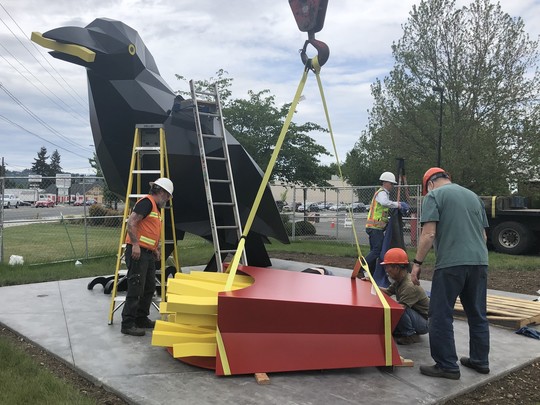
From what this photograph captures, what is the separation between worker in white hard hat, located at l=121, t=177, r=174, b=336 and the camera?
475 centimetres

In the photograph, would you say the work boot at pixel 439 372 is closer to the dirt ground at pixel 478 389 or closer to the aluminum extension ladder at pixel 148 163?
the dirt ground at pixel 478 389

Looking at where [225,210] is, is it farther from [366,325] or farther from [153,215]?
[366,325]

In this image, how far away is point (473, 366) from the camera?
4180 millimetres

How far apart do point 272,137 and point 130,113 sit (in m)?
14.3

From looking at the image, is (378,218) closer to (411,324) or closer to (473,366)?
(411,324)

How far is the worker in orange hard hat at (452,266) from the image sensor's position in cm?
396

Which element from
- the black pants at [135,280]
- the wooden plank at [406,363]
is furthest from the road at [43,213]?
the wooden plank at [406,363]

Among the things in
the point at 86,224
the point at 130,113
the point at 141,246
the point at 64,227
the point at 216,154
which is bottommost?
the point at 64,227

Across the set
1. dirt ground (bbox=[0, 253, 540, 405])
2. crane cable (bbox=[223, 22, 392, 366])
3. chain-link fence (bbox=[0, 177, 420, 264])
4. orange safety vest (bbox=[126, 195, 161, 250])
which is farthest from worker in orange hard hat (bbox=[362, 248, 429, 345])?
chain-link fence (bbox=[0, 177, 420, 264])

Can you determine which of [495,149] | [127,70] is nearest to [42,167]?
[495,149]

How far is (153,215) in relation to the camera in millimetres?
4918

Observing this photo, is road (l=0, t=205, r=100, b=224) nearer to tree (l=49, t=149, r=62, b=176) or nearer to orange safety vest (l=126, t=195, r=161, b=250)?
orange safety vest (l=126, t=195, r=161, b=250)

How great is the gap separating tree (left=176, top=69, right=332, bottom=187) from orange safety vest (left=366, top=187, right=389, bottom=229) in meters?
12.5

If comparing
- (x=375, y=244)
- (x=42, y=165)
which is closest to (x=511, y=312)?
(x=375, y=244)
